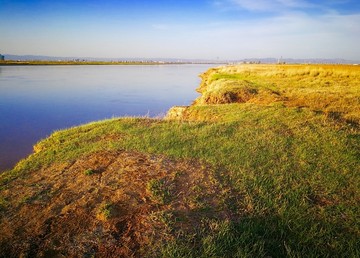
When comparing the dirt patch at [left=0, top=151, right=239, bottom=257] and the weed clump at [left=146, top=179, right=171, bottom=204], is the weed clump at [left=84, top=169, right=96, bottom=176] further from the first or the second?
the weed clump at [left=146, top=179, right=171, bottom=204]

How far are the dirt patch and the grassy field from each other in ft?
0.10

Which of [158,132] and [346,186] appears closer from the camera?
[346,186]

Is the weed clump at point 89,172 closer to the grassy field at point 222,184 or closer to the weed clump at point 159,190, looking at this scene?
the grassy field at point 222,184

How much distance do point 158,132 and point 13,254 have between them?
264 inches

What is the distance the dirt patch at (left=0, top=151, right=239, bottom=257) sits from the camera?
16.7 feet

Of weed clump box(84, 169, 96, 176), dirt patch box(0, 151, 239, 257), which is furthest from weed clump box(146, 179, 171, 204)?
weed clump box(84, 169, 96, 176)

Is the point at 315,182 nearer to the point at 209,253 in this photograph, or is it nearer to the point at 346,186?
the point at 346,186

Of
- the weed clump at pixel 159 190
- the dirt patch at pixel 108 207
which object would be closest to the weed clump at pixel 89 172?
the dirt patch at pixel 108 207

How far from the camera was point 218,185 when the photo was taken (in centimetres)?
672

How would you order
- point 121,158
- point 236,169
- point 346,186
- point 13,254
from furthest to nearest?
point 121,158 → point 236,169 → point 346,186 → point 13,254

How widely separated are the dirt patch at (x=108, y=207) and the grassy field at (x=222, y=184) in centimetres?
3

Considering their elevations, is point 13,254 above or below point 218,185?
below

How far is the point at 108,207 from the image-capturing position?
19.7ft

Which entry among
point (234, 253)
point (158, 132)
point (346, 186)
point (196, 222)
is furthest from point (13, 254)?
point (346, 186)
